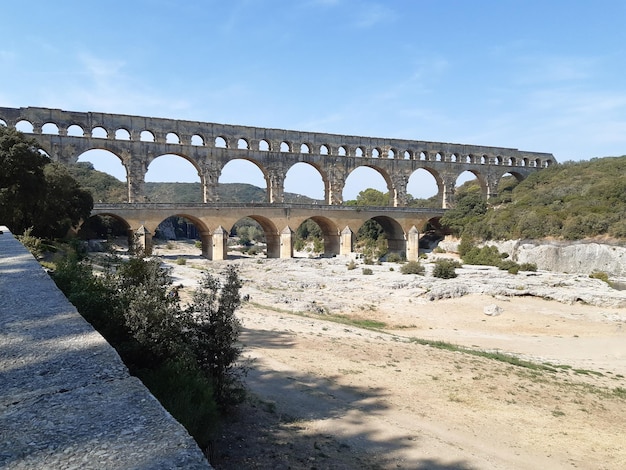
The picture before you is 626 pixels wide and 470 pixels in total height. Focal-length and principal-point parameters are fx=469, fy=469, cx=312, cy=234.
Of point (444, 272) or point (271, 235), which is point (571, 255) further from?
point (271, 235)

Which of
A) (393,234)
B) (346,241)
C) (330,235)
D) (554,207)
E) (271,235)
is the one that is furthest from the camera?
(393,234)

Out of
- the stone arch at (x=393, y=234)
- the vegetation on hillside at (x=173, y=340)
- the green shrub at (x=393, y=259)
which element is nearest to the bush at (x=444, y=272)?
the green shrub at (x=393, y=259)

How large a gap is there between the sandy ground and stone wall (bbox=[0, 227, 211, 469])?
2.02 meters

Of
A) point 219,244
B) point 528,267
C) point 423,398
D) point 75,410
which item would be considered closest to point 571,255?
point 528,267

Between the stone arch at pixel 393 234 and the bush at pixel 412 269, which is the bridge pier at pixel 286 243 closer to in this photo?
the stone arch at pixel 393 234

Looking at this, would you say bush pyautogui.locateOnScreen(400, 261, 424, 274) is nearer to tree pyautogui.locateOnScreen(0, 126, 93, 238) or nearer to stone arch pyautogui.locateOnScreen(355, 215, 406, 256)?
stone arch pyautogui.locateOnScreen(355, 215, 406, 256)

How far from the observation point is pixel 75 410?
9.11ft

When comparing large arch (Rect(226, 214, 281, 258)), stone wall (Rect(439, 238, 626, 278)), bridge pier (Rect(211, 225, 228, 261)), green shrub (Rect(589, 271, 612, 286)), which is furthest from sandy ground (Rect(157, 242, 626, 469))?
Answer: large arch (Rect(226, 214, 281, 258))

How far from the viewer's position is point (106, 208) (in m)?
31.5

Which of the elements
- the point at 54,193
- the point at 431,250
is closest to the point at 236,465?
the point at 54,193

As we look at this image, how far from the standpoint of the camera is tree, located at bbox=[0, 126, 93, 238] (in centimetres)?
1864

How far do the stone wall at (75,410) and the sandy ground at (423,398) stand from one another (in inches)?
79.5

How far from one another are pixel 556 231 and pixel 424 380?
30.7 metres

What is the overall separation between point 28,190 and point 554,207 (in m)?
37.9
